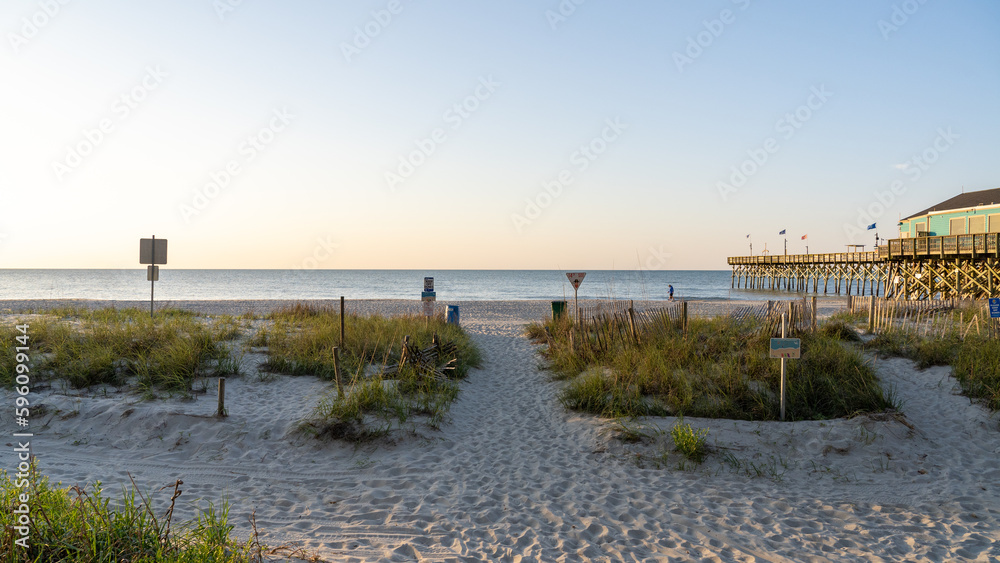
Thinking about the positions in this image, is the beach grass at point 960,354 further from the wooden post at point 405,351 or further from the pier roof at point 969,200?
the pier roof at point 969,200

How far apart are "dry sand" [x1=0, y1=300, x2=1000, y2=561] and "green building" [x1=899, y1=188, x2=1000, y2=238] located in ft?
93.8

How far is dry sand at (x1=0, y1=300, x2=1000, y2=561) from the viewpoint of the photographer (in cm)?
414

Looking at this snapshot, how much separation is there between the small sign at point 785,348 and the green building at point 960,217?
30.0 m

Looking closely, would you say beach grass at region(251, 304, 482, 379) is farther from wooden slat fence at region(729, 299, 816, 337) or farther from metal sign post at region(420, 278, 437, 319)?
wooden slat fence at region(729, 299, 816, 337)

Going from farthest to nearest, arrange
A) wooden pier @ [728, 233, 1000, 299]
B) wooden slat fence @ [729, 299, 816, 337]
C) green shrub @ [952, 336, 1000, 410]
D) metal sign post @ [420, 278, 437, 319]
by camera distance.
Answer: wooden pier @ [728, 233, 1000, 299], metal sign post @ [420, 278, 437, 319], wooden slat fence @ [729, 299, 816, 337], green shrub @ [952, 336, 1000, 410]

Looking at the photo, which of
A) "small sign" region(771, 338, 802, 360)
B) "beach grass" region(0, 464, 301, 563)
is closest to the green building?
"small sign" region(771, 338, 802, 360)

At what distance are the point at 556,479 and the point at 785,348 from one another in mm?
3560

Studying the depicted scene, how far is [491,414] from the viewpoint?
25.7 feet

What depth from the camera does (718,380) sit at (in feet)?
25.9

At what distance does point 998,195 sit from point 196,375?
4048 cm

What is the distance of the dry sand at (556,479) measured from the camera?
414 cm

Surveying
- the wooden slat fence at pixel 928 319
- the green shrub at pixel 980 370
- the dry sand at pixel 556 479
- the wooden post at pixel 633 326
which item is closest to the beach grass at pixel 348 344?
the dry sand at pixel 556 479

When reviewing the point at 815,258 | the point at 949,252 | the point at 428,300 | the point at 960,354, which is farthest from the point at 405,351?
the point at 815,258

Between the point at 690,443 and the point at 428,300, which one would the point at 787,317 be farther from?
the point at 428,300
